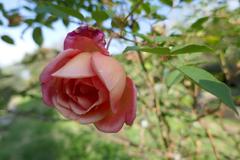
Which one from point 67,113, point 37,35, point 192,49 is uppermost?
point 192,49

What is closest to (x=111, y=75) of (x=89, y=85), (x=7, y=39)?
(x=89, y=85)

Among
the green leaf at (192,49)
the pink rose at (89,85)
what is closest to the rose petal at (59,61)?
the pink rose at (89,85)

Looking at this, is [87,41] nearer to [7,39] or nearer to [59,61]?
[59,61]

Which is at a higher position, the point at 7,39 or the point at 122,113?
the point at 122,113

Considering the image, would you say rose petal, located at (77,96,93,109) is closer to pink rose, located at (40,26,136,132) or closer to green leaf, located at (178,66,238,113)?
pink rose, located at (40,26,136,132)

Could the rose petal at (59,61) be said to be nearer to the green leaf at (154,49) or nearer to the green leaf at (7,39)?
the green leaf at (154,49)

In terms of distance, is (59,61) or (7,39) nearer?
(59,61)

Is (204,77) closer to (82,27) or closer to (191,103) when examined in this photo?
(82,27)
